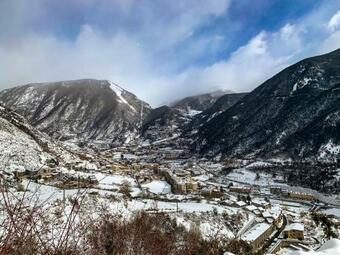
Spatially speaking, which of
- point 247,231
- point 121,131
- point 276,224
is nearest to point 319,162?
point 276,224

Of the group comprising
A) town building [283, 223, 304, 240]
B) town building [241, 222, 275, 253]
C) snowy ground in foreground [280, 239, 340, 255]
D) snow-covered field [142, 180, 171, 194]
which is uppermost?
snowy ground in foreground [280, 239, 340, 255]

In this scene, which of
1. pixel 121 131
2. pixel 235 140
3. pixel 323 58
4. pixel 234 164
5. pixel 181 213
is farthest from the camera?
pixel 121 131

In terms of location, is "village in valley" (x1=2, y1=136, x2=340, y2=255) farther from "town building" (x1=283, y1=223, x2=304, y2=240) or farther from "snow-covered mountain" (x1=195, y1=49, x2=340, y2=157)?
"snow-covered mountain" (x1=195, y1=49, x2=340, y2=157)

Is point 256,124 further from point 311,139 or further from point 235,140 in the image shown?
point 311,139

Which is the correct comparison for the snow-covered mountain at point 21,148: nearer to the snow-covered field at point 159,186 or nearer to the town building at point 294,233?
the snow-covered field at point 159,186

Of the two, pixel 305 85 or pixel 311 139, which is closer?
pixel 311 139

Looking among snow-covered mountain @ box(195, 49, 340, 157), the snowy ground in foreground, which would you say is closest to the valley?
snow-covered mountain @ box(195, 49, 340, 157)
